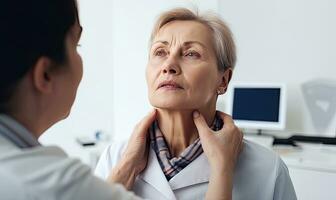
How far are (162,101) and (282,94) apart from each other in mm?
1381

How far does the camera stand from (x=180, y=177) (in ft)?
3.12

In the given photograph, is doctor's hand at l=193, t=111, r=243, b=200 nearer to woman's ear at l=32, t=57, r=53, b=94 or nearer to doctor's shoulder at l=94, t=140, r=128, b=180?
doctor's shoulder at l=94, t=140, r=128, b=180

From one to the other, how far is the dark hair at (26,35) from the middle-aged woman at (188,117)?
516 mm

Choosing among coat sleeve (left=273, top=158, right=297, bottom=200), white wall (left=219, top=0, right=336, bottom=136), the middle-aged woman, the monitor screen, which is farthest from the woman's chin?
white wall (left=219, top=0, right=336, bottom=136)

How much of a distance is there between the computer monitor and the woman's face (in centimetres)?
121

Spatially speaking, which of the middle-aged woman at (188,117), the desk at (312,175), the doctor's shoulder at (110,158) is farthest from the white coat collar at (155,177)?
the desk at (312,175)

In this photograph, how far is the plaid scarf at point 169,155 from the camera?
0.98 m

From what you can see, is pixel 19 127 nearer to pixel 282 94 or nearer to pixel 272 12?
pixel 282 94

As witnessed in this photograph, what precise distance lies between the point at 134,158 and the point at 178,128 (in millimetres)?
172

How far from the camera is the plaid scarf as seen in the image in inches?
38.7

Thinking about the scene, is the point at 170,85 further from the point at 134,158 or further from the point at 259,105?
the point at 259,105

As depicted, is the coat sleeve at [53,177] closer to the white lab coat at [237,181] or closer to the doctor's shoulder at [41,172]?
the doctor's shoulder at [41,172]

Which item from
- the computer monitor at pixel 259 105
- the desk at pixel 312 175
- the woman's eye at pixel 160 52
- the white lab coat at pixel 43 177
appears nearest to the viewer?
the white lab coat at pixel 43 177

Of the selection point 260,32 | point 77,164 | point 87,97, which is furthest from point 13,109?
point 87,97
